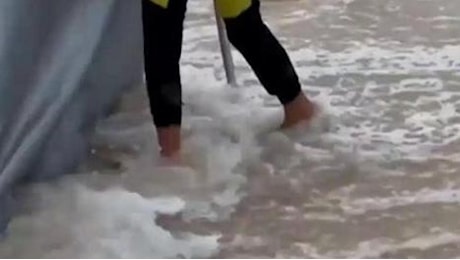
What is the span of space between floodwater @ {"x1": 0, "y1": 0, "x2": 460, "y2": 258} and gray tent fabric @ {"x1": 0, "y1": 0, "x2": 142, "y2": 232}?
4cm

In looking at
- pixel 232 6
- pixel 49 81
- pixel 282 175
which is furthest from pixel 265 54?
pixel 49 81

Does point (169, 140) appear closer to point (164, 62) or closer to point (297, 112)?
point (164, 62)

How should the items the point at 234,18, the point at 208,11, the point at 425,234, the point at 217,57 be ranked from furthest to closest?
1. the point at 208,11
2. the point at 217,57
3. the point at 234,18
4. the point at 425,234

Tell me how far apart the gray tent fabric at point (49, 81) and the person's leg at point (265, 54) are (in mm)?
202

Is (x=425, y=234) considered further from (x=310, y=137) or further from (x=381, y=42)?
(x=381, y=42)

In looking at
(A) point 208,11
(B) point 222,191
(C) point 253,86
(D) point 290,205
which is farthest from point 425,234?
(A) point 208,11

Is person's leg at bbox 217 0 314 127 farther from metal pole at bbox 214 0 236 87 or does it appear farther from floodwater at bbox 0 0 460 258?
metal pole at bbox 214 0 236 87

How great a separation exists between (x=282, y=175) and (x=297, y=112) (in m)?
Answer: 0.20

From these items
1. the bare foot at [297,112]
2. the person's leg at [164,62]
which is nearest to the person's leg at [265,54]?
the bare foot at [297,112]

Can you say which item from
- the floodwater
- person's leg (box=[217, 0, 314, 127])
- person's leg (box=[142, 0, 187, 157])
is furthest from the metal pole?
person's leg (box=[142, 0, 187, 157])

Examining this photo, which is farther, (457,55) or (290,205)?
(457,55)

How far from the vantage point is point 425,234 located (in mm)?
1474

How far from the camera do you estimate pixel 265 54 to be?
→ 1.78 metres

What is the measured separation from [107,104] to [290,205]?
443 millimetres
